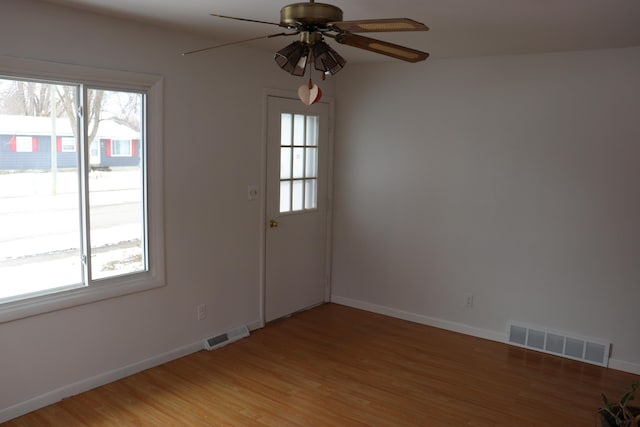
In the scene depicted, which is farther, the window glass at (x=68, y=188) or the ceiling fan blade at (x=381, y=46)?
the window glass at (x=68, y=188)

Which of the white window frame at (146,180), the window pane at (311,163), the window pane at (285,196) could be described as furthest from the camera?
the window pane at (311,163)

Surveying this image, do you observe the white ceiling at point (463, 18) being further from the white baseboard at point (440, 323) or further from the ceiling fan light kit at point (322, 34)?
the white baseboard at point (440, 323)

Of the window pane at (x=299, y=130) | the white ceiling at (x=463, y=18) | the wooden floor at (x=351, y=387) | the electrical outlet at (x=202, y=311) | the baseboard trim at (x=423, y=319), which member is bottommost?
the wooden floor at (x=351, y=387)

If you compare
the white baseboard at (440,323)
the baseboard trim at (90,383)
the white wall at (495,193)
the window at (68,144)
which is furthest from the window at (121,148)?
the white baseboard at (440,323)

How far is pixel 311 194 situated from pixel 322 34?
10.1 ft

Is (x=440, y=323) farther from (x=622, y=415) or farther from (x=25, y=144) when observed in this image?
(x=25, y=144)

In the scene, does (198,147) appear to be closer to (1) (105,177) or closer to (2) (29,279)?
(1) (105,177)

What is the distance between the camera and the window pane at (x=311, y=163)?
4.97 meters

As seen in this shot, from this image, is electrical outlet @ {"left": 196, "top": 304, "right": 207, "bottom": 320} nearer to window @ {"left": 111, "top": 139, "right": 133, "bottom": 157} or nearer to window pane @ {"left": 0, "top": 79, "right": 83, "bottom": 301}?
window pane @ {"left": 0, "top": 79, "right": 83, "bottom": 301}

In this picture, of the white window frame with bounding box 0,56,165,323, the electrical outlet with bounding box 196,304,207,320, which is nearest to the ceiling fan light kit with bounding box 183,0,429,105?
the white window frame with bounding box 0,56,165,323

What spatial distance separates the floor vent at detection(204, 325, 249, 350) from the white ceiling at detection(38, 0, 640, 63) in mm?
2313

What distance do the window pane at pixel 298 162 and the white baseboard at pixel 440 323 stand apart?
1.38m

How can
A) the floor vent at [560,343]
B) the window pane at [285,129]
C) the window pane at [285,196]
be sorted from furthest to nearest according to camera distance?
1. the window pane at [285,196]
2. the window pane at [285,129]
3. the floor vent at [560,343]

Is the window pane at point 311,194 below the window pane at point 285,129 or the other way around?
below
